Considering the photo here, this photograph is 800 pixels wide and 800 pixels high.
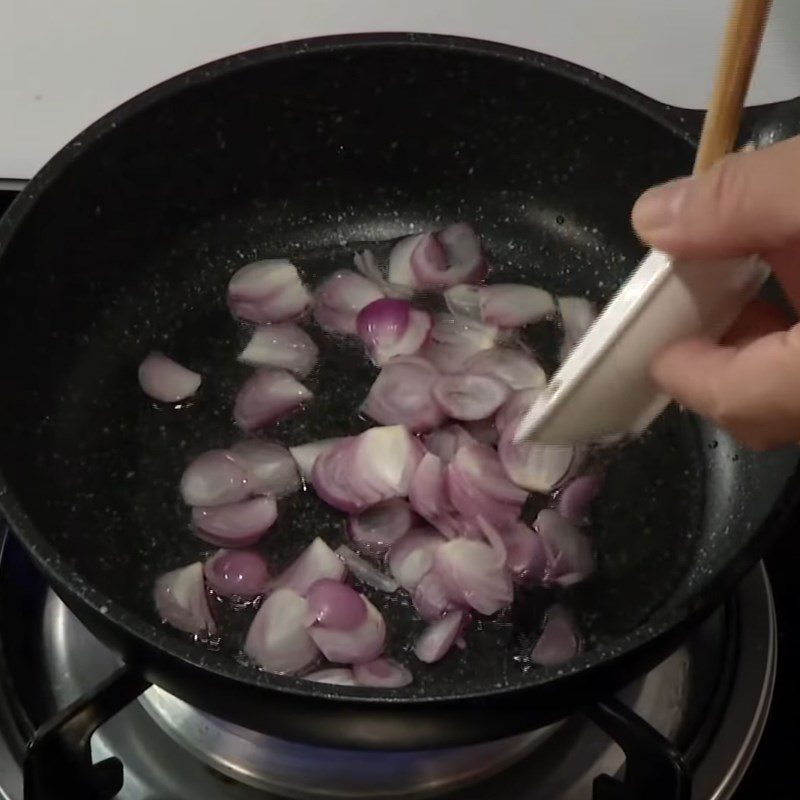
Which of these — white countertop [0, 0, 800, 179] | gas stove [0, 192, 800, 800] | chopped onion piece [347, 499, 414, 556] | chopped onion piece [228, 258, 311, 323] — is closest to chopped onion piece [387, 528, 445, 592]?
chopped onion piece [347, 499, 414, 556]

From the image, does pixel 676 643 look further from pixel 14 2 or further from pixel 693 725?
pixel 14 2

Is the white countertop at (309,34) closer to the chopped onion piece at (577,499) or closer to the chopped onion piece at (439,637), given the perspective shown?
the chopped onion piece at (577,499)

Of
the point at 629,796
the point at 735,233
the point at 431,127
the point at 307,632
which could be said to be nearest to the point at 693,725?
the point at 629,796

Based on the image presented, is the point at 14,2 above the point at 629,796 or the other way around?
above

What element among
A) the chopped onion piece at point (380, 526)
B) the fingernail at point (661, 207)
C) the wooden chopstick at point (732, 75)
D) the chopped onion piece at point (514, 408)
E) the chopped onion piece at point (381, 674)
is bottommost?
the chopped onion piece at point (381, 674)

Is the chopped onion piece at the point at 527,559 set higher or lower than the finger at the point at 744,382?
lower

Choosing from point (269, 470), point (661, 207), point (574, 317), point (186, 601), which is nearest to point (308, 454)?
point (269, 470)

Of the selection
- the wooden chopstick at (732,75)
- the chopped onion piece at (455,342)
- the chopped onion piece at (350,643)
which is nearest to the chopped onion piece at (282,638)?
the chopped onion piece at (350,643)

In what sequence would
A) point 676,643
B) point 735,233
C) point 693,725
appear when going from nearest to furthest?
point 735,233
point 676,643
point 693,725
